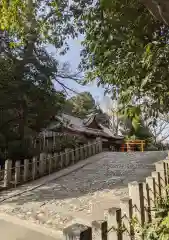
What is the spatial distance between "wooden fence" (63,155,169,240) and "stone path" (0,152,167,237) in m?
1.74

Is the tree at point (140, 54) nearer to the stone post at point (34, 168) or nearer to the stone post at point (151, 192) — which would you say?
the stone post at point (151, 192)

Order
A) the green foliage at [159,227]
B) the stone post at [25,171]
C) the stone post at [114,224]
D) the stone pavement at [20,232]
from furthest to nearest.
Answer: the stone post at [25,171], the stone pavement at [20,232], the stone post at [114,224], the green foliage at [159,227]

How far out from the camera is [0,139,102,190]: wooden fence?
7.58 metres

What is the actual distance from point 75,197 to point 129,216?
413 cm

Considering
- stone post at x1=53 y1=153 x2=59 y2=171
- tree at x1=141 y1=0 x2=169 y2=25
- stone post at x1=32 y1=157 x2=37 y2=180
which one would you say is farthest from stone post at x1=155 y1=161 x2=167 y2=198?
stone post at x1=53 y1=153 x2=59 y2=171

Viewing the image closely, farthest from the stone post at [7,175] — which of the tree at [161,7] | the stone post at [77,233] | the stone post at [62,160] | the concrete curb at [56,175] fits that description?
the tree at [161,7]

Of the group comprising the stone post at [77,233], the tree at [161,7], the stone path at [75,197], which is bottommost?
the stone path at [75,197]

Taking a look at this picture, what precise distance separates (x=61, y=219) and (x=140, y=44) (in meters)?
3.61

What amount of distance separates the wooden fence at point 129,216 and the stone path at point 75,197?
1.74 m

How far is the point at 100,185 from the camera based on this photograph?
288 inches

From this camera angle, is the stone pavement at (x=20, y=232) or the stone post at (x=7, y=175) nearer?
the stone pavement at (x=20, y=232)

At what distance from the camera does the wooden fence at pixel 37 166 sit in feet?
24.9

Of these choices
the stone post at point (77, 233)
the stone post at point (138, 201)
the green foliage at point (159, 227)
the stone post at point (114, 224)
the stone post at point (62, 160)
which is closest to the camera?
the stone post at point (77, 233)

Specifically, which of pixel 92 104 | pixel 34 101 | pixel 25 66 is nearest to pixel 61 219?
pixel 34 101
